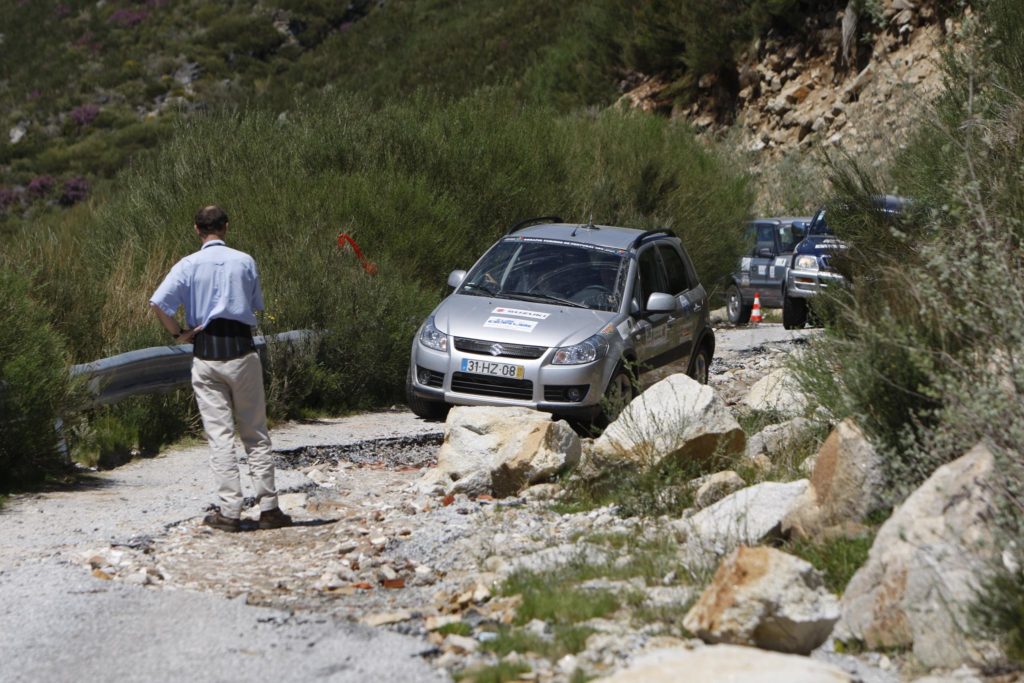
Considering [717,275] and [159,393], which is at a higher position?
[159,393]

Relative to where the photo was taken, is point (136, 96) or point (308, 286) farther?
point (136, 96)

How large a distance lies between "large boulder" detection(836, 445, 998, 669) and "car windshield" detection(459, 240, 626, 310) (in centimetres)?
669

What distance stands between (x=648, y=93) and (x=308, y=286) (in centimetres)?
3319

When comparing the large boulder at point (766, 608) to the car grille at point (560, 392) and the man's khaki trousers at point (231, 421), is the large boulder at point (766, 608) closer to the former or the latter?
the man's khaki trousers at point (231, 421)

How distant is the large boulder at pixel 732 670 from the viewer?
4.48m

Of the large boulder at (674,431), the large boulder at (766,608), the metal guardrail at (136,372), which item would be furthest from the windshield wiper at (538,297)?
the large boulder at (766,608)

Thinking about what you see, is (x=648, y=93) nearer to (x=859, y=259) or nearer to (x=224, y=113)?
(x=224, y=113)

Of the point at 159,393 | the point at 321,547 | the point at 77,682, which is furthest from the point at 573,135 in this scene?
the point at 77,682

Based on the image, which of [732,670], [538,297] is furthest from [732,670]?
[538,297]

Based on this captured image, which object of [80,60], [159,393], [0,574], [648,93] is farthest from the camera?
[80,60]

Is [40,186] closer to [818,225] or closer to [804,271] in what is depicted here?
[818,225]

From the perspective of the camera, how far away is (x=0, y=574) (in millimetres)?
7023

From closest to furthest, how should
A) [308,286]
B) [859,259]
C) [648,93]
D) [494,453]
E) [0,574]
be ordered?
1. [0,574]
2. [494,453]
3. [859,259]
4. [308,286]
5. [648,93]

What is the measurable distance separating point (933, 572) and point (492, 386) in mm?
6547
